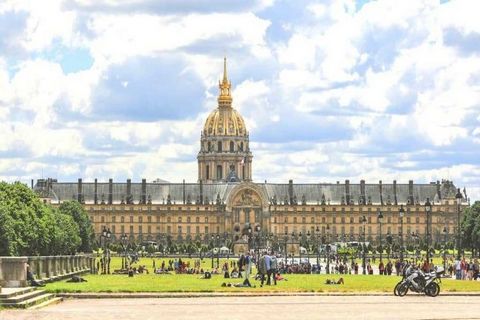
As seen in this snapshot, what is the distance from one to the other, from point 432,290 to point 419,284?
0.46 m

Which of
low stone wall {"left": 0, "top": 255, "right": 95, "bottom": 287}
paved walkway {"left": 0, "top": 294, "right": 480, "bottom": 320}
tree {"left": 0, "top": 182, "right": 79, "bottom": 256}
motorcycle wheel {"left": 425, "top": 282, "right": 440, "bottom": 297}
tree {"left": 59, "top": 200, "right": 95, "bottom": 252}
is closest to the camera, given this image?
paved walkway {"left": 0, "top": 294, "right": 480, "bottom": 320}

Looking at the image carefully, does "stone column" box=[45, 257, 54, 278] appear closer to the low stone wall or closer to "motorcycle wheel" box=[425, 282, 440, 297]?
the low stone wall

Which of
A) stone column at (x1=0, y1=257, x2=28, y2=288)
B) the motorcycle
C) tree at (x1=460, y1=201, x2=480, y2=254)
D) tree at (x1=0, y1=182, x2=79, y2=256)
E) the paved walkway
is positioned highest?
tree at (x1=460, y1=201, x2=480, y2=254)

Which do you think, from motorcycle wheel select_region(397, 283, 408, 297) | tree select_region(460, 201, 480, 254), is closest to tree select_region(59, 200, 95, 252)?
tree select_region(460, 201, 480, 254)

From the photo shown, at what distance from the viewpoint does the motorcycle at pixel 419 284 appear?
42.7 metres

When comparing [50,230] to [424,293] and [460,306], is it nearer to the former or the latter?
[424,293]

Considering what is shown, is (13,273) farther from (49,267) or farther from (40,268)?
(49,267)

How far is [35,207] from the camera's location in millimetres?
87812

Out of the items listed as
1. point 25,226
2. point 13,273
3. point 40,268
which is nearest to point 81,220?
A: point 25,226

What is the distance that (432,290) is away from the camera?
42.9m

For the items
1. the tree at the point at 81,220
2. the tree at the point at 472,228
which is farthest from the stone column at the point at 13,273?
the tree at the point at 472,228

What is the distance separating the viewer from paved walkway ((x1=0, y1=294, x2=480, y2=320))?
33.3m

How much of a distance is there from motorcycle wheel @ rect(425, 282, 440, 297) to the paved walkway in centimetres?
40

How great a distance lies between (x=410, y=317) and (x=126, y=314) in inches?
281
